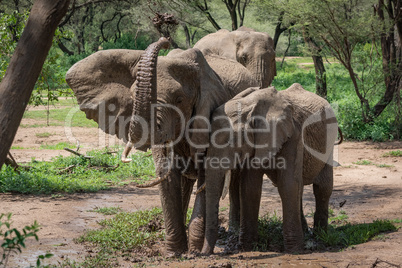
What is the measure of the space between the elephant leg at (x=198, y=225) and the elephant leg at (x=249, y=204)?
51cm

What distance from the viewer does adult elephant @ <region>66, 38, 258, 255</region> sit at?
460cm

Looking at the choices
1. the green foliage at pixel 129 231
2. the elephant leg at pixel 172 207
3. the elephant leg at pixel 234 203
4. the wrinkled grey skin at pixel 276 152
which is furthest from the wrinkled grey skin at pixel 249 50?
the elephant leg at pixel 172 207

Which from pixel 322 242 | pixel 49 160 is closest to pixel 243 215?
pixel 322 242

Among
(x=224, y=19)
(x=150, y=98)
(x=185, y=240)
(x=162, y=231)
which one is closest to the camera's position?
(x=150, y=98)

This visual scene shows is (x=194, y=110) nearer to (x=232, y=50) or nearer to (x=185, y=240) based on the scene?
(x=185, y=240)

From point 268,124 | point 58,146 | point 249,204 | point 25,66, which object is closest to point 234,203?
point 249,204

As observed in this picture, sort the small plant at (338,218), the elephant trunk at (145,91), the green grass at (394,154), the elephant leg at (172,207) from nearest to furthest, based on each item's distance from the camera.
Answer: the elephant trunk at (145,91), the elephant leg at (172,207), the small plant at (338,218), the green grass at (394,154)

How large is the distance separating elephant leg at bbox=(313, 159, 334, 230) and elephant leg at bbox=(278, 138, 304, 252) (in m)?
0.82

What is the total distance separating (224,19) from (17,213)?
95.7 ft

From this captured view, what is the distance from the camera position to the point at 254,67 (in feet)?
28.7

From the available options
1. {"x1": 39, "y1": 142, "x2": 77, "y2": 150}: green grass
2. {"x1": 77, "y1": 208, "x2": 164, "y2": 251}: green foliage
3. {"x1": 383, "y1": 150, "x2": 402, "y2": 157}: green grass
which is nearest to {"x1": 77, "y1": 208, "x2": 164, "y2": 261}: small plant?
{"x1": 77, "y1": 208, "x2": 164, "y2": 251}: green foliage

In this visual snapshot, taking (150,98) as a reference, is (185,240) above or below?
below

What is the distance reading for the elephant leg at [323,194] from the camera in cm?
646

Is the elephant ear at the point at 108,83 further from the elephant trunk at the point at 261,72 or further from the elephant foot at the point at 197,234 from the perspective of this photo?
the elephant trunk at the point at 261,72
